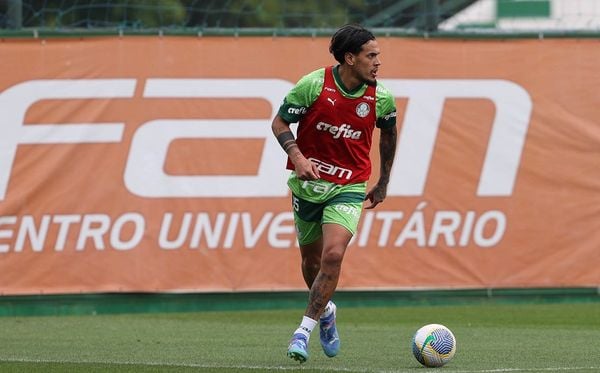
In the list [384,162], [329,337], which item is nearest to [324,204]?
[384,162]

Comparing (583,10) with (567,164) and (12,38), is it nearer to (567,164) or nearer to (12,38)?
(567,164)

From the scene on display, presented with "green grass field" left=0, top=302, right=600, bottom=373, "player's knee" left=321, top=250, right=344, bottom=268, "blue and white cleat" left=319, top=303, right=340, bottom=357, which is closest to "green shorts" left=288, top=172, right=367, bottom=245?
"player's knee" left=321, top=250, right=344, bottom=268

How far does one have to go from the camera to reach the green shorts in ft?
28.2

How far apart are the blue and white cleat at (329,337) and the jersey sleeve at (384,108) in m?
1.31

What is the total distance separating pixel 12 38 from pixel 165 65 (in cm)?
153

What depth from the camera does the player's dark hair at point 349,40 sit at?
8.62m

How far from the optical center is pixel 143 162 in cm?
1370

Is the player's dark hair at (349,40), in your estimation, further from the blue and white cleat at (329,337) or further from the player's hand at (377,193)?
the blue and white cleat at (329,337)

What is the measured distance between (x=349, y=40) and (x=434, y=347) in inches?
79.2

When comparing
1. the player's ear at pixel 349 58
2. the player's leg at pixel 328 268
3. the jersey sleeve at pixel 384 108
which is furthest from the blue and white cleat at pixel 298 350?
the player's ear at pixel 349 58

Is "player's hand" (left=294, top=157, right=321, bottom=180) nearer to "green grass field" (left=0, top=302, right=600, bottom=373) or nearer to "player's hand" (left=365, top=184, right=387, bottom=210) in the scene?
"player's hand" (left=365, top=184, right=387, bottom=210)

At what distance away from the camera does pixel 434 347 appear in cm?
813

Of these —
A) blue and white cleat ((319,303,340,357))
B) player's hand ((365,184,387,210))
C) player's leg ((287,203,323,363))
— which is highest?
player's hand ((365,184,387,210))

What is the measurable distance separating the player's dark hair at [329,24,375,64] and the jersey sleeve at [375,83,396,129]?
34cm
